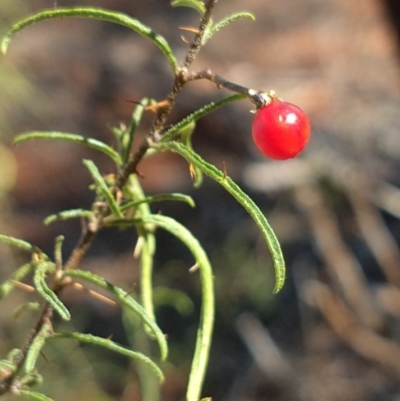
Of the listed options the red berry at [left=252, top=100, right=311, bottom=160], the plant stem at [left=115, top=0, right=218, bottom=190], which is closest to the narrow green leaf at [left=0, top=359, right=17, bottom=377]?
the plant stem at [left=115, top=0, right=218, bottom=190]

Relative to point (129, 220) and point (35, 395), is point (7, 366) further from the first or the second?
point (129, 220)

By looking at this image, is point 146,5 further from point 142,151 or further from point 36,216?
point 142,151

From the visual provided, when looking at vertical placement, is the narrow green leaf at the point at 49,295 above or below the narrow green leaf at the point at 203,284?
below

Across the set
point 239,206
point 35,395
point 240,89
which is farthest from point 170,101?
point 239,206

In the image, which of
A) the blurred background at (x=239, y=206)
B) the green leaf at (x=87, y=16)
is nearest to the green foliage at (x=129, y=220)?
the green leaf at (x=87, y=16)

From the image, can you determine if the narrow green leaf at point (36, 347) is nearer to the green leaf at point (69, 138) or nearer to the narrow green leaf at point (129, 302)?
the narrow green leaf at point (129, 302)

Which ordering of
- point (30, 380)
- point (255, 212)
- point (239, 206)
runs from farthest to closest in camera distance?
point (239, 206) < point (30, 380) < point (255, 212)

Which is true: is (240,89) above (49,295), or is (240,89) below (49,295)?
above
